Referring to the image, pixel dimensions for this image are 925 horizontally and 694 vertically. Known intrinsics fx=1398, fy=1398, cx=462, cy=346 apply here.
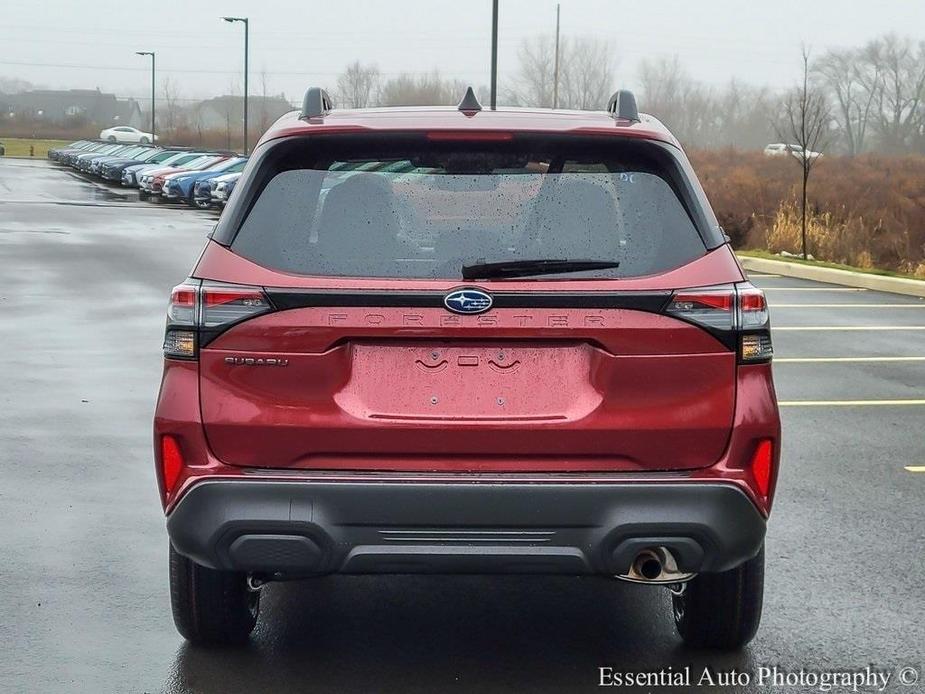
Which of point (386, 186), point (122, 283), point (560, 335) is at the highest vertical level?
point (386, 186)

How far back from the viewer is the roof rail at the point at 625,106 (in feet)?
14.4

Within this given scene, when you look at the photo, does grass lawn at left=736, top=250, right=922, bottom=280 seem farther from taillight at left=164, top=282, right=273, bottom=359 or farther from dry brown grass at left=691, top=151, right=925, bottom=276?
taillight at left=164, top=282, right=273, bottom=359

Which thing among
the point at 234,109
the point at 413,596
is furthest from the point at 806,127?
the point at 234,109

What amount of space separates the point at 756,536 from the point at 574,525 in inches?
22.1

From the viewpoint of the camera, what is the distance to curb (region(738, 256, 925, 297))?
731 inches

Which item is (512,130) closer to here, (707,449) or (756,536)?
(707,449)

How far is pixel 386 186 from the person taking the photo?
411 centimetres

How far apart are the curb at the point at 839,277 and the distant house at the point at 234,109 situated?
12633 centimetres

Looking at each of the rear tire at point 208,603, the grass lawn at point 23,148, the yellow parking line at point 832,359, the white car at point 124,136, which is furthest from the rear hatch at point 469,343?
the white car at point 124,136

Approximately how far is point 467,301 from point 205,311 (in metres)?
0.75

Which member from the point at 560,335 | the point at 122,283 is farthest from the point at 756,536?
the point at 122,283

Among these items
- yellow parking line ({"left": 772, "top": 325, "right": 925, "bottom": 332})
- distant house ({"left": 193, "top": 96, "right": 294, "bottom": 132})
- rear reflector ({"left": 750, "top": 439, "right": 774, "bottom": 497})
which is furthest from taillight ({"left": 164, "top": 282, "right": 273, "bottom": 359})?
distant house ({"left": 193, "top": 96, "right": 294, "bottom": 132})

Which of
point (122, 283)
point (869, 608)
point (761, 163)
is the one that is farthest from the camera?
point (761, 163)

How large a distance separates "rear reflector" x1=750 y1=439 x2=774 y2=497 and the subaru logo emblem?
0.88 meters
